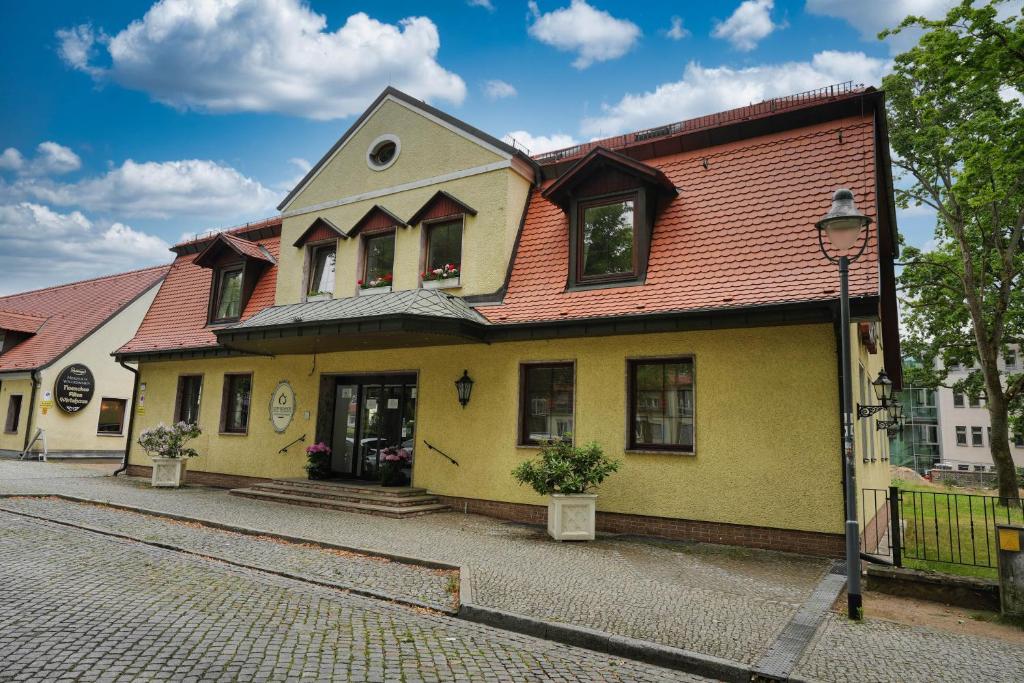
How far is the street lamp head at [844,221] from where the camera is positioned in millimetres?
6168

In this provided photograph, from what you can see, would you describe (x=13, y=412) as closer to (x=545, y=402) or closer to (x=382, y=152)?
(x=382, y=152)

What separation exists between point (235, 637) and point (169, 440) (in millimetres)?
12048

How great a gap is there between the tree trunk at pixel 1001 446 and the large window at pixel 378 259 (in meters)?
20.2

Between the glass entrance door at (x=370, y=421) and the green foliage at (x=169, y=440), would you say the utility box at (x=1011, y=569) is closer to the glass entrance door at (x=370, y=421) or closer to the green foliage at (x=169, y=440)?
the glass entrance door at (x=370, y=421)

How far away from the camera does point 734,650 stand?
5.02 m

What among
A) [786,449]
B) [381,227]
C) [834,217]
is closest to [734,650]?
[834,217]

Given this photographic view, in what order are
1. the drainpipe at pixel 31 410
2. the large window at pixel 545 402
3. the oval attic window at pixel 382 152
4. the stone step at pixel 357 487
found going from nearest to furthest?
the large window at pixel 545 402
the stone step at pixel 357 487
the oval attic window at pixel 382 152
the drainpipe at pixel 31 410

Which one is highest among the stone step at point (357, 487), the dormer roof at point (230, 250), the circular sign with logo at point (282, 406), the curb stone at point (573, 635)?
the dormer roof at point (230, 250)

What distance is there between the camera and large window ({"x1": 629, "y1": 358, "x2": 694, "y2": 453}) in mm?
10102

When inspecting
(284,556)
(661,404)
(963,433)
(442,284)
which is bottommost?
(284,556)

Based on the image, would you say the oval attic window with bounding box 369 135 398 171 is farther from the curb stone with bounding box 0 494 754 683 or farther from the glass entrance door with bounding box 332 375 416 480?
the curb stone with bounding box 0 494 754 683

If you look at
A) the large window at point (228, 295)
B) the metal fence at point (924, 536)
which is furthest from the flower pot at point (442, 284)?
the metal fence at point (924, 536)

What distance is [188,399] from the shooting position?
17469 millimetres

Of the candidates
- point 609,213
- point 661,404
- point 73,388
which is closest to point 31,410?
point 73,388
